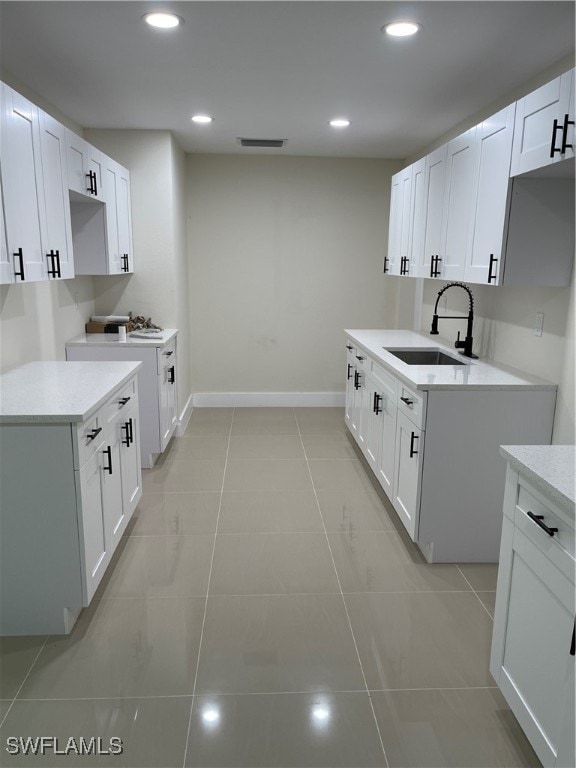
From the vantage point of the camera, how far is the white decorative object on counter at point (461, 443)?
2777 millimetres

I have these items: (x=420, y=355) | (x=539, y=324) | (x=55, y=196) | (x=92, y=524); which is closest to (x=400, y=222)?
(x=420, y=355)

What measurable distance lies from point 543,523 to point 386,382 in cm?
198

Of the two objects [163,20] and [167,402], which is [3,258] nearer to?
[163,20]

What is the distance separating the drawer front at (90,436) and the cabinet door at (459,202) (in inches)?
81.8

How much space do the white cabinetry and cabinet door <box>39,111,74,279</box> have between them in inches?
92.2

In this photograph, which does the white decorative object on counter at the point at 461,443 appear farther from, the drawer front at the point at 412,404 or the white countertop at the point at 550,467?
the white countertop at the point at 550,467

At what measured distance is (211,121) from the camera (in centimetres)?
425

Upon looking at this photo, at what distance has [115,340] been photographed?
13.6 feet

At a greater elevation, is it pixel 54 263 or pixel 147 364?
pixel 54 263

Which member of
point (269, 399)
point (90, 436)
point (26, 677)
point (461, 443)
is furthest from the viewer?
point (269, 399)

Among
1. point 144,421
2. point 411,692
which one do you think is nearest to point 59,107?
point 144,421

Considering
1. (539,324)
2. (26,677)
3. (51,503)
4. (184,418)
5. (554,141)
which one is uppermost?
(554,141)

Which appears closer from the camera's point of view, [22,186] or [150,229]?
[22,186]

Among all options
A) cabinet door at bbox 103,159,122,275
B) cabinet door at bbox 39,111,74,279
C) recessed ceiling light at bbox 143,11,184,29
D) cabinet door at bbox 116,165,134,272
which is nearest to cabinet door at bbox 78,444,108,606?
cabinet door at bbox 39,111,74,279
